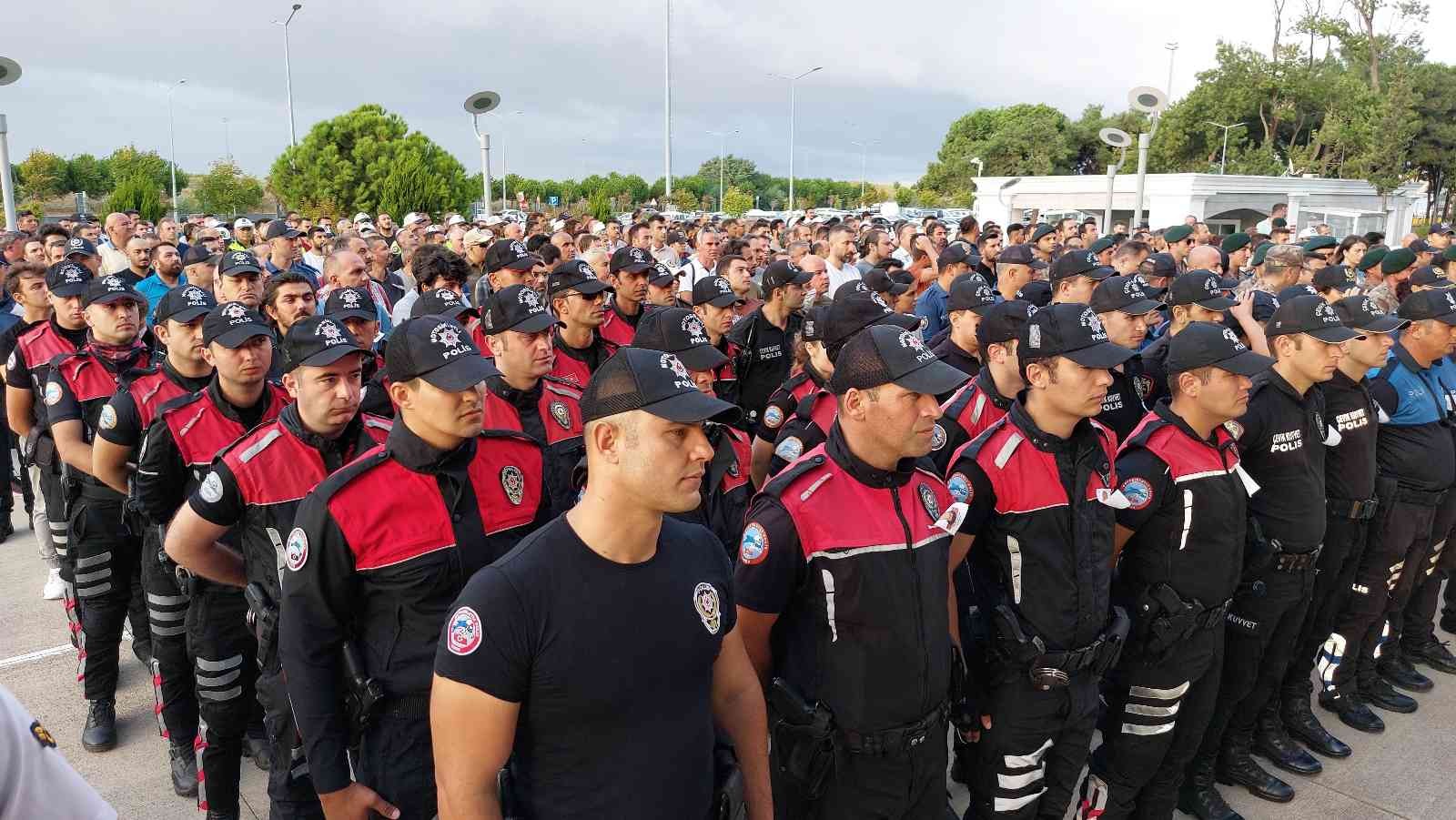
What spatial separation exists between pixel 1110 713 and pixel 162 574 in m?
3.99

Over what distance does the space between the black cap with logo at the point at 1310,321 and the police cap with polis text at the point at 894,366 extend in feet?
7.54

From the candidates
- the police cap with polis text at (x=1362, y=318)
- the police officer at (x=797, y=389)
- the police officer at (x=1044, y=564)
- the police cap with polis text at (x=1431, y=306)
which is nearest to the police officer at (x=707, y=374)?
the police officer at (x=797, y=389)

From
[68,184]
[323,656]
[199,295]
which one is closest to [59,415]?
[199,295]

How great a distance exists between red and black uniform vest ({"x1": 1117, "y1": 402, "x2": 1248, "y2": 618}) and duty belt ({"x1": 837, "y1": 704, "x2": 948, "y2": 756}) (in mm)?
1296

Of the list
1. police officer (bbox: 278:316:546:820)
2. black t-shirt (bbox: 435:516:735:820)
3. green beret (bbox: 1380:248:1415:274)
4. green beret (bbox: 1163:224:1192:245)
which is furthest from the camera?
green beret (bbox: 1163:224:1192:245)

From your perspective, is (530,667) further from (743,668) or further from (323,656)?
(323,656)

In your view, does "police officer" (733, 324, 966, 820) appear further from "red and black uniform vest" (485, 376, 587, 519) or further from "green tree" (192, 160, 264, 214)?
"green tree" (192, 160, 264, 214)

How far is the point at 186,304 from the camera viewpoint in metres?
4.34

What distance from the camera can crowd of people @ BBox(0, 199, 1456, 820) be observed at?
2.11 m

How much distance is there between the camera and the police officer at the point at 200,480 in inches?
149

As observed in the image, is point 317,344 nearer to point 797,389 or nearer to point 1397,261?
point 797,389

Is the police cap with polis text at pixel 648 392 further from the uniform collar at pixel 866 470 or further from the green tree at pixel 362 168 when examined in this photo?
the green tree at pixel 362 168

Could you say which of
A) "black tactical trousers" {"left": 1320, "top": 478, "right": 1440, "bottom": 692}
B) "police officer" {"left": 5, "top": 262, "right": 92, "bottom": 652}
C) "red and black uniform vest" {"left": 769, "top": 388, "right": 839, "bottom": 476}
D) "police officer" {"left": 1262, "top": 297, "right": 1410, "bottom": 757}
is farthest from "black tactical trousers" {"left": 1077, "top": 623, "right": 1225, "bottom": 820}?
"police officer" {"left": 5, "top": 262, "right": 92, "bottom": 652}

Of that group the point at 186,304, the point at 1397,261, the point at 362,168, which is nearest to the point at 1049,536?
the point at 186,304
